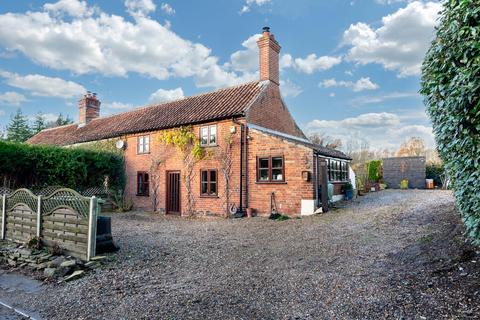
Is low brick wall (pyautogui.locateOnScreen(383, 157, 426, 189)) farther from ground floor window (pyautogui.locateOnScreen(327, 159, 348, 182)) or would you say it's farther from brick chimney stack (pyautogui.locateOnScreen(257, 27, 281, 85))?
brick chimney stack (pyautogui.locateOnScreen(257, 27, 281, 85))

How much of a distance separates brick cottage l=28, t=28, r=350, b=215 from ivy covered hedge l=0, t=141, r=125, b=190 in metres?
1.11

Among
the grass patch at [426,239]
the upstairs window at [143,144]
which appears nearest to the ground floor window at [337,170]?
the grass patch at [426,239]

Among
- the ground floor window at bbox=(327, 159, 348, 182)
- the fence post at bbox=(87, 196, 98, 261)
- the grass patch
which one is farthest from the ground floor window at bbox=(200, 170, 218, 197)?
the grass patch

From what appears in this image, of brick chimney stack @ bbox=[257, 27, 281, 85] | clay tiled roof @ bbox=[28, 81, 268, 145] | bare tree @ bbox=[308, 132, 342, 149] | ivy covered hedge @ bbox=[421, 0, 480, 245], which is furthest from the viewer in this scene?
bare tree @ bbox=[308, 132, 342, 149]

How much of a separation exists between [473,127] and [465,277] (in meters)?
2.13

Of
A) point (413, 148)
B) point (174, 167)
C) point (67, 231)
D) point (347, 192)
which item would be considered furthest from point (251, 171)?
point (413, 148)

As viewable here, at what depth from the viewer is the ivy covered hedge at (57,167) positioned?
14156 mm

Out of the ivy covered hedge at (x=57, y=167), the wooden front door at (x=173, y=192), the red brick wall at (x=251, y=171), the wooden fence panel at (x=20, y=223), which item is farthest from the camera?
the wooden front door at (x=173, y=192)

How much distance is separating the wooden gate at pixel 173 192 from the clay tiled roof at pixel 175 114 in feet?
9.31

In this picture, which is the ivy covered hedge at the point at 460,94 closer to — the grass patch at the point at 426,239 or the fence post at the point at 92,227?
the grass patch at the point at 426,239

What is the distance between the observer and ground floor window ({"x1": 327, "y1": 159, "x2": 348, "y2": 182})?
16188mm

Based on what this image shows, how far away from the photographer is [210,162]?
1454 cm

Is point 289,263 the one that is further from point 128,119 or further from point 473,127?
point 128,119

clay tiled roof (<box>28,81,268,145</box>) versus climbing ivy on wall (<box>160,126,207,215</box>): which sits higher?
clay tiled roof (<box>28,81,268,145</box>)
